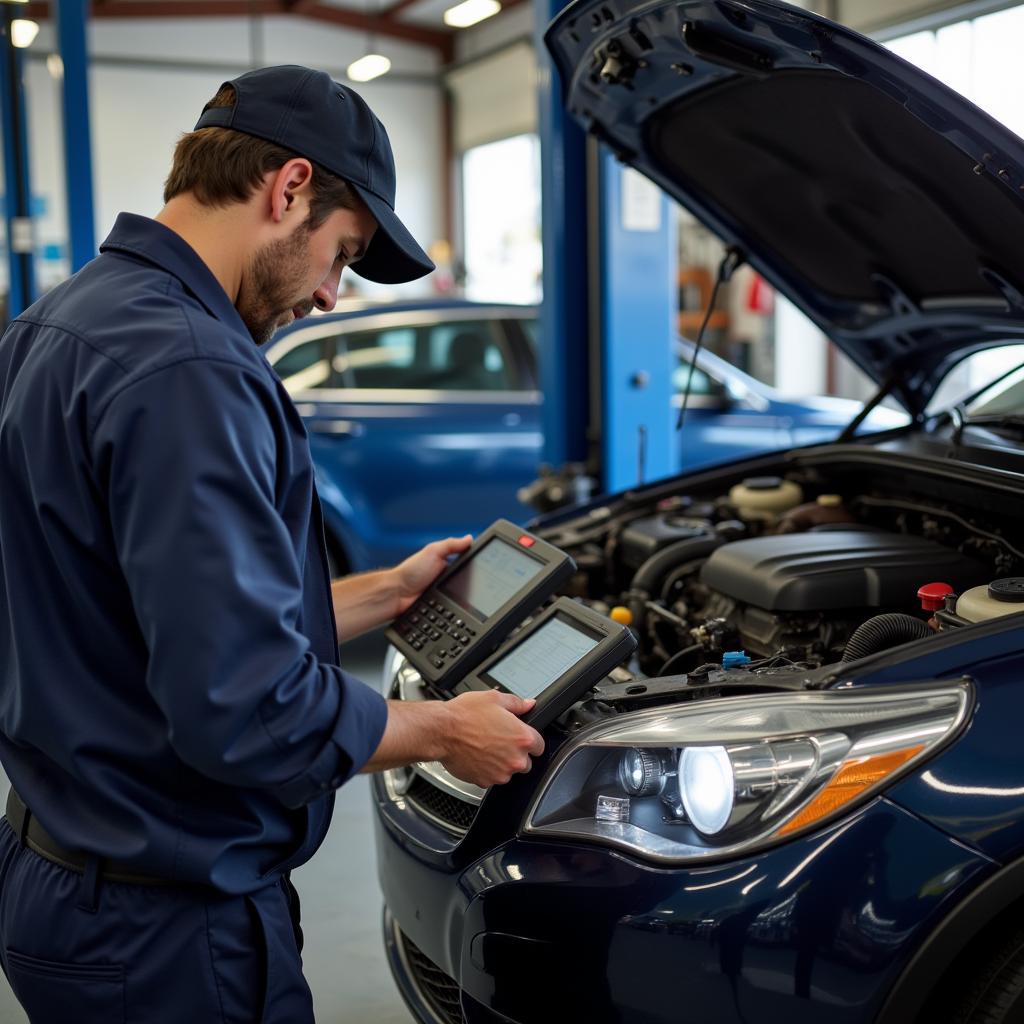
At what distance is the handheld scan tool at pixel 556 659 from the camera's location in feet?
5.31

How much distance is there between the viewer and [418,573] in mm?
2035

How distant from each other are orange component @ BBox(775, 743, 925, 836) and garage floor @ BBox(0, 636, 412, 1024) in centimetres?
131

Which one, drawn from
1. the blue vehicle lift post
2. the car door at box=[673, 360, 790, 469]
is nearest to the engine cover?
the blue vehicle lift post

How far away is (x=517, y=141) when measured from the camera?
1592 cm

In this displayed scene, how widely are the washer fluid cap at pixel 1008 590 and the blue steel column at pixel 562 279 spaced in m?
2.76

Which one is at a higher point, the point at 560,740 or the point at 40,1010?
the point at 560,740

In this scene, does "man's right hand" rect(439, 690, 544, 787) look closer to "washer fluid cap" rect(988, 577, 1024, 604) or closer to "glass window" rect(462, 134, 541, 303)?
"washer fluid cap" rect(988, 577, 1024, 604)

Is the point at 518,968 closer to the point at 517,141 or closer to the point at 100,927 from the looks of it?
the point at 100,927

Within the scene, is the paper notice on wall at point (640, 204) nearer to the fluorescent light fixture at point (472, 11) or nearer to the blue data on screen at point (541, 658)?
the blue data on screen at point (541, 658)

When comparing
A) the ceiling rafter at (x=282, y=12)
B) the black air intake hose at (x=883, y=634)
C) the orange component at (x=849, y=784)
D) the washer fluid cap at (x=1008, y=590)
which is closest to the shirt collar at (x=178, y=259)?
the orange component at (x=849, y=784)

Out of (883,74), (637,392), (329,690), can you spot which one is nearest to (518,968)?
(329,690)

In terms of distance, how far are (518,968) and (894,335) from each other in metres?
1.82

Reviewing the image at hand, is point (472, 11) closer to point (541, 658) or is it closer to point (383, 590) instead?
point (383, 590)

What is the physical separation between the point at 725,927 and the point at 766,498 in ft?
4.66
